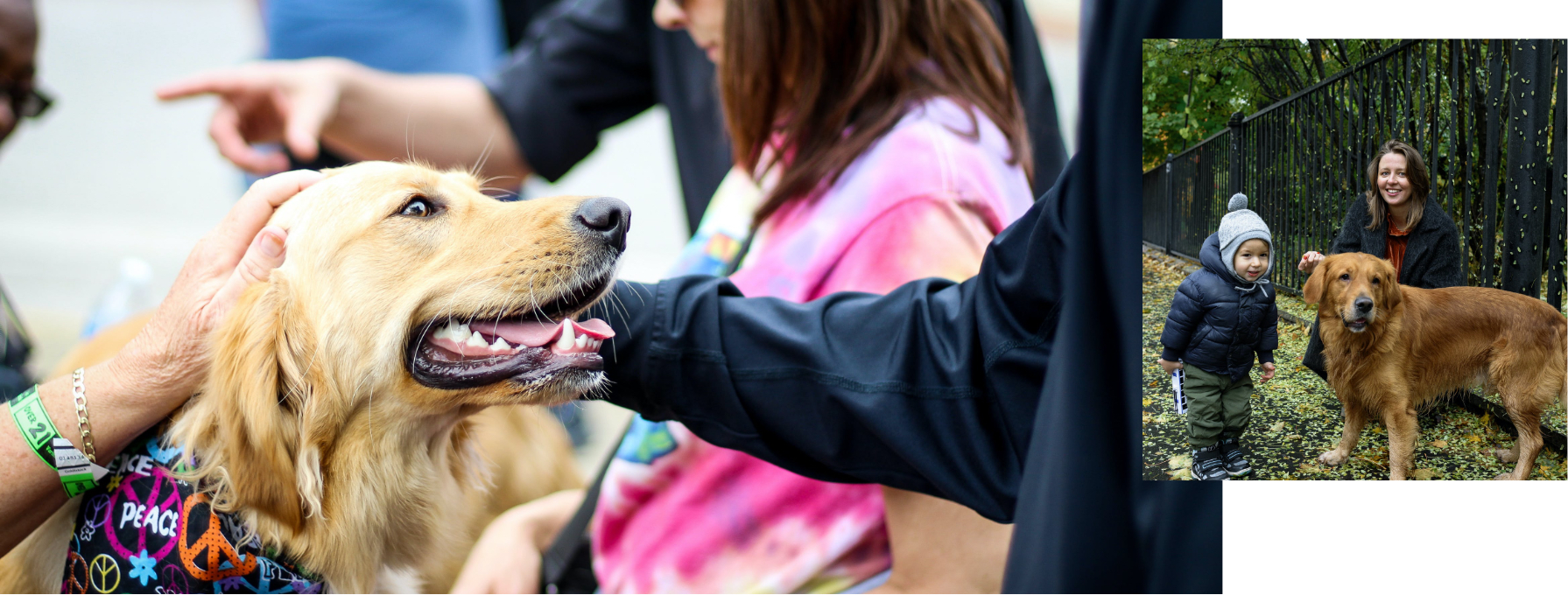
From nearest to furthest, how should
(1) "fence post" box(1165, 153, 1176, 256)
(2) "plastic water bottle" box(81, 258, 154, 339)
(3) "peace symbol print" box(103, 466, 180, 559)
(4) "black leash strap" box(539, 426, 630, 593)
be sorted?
(1) "fence post" box(1165, 153, 1176, 256) < (3) "peace symbol print" box(103, 466, 180, 559) < (4) "black leash strap" box(539, 426, 630, 593) < (2) "plastic water bottle" box(81, 258, 154, 339)

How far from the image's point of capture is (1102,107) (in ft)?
2.34

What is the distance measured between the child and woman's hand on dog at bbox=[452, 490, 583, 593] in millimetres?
1078

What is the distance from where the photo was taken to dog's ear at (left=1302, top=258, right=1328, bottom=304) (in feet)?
2.96

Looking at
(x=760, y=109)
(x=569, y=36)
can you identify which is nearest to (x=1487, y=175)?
(x=760, y=109)

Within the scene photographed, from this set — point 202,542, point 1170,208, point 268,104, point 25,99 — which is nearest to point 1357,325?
point 1170,208

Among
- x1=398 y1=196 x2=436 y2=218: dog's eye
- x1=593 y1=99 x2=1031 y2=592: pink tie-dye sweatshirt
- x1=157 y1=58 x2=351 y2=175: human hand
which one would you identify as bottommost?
x1=593 y1=99 x2=1031 y2=592: pink tie-dye sweatshirt

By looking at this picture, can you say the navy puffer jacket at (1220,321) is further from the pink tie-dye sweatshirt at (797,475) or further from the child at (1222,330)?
the pink tie-dye sweatshirt at (797,475)

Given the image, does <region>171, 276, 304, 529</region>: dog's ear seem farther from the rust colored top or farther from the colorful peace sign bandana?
the rust colored top

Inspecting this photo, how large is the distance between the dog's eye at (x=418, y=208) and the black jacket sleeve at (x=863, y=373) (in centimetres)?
26

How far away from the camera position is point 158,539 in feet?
3.11

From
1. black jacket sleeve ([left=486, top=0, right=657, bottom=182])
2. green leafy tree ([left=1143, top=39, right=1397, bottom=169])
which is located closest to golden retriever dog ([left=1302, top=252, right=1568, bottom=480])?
green leafy tree ([left=1143, top=39, right=1397, bottom=169])

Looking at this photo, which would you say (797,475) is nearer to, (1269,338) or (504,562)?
(504,562)

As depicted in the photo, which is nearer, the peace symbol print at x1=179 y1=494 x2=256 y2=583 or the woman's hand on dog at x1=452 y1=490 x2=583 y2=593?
the peace symbol print at x1=179 y1=494 x2=256 y2=583

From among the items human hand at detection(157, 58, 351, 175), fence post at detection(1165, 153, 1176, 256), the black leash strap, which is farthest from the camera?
human hand at detection(157, 58, 351, 175)
